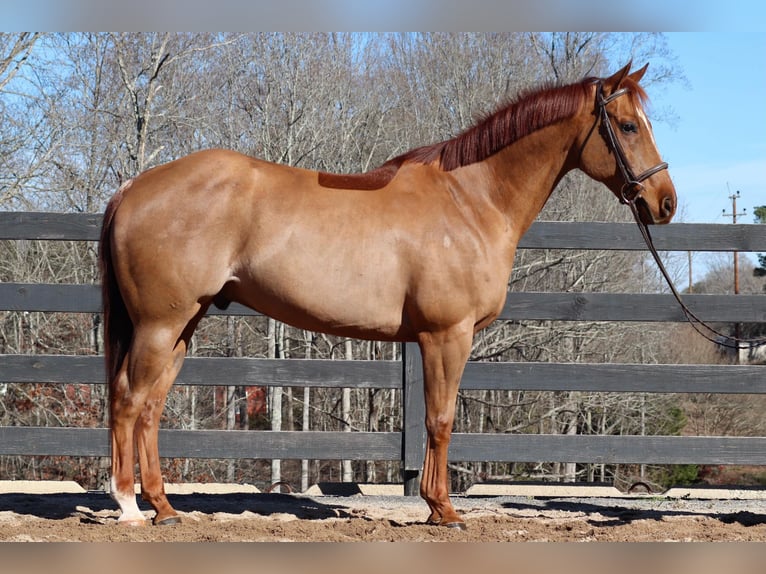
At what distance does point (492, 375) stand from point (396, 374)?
0.65 metres

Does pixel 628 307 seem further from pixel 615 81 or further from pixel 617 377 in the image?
pixel 615 81

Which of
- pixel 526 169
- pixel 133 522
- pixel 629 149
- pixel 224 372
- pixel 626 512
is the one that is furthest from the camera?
pixel 224 372

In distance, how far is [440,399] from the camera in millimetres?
3957

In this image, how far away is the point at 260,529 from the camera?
3869 millimetres

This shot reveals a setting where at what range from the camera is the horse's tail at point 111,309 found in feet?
13.1

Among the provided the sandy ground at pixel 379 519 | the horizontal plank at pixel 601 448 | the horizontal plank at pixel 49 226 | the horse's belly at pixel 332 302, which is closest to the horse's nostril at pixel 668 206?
the horse's belly at pixel 332 302

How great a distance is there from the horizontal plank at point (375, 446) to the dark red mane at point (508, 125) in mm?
→ 1926

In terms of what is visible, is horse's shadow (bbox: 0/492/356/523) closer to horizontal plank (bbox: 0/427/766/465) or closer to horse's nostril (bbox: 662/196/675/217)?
horizontal plank (bbox: 0/427/766/465)

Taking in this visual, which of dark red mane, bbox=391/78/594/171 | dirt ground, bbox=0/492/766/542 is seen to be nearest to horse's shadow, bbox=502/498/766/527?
dirt ground, bbox=0/492/766/542

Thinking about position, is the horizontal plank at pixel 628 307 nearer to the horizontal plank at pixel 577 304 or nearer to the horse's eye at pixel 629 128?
the horizontal plank at pixel 577 304

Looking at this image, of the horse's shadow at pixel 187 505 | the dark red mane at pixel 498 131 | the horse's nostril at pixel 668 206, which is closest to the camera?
the horse's nostril at pixel 668 206

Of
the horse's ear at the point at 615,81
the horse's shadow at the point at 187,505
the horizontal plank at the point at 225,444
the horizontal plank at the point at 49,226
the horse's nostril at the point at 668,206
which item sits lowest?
the horse's shadow at the point at 187,505

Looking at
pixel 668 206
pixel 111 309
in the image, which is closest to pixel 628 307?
pixel 668 206

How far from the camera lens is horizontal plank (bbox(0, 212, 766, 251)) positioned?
5.11 metres
